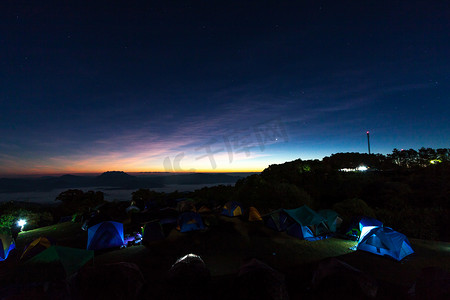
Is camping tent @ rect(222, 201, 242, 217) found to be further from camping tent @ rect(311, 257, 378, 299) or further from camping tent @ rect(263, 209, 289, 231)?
camping tent @ rect(311, 257, 378, 299)

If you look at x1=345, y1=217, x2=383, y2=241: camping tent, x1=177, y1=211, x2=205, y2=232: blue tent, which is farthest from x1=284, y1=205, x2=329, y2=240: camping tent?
x1=177, y1=211, x2=205, y2=232: blue tent

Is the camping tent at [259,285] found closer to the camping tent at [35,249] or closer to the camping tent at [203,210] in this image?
the camping tent at [35,249]

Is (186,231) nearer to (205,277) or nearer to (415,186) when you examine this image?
(205,277)

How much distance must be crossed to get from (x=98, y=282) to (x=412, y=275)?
12056 millimetres

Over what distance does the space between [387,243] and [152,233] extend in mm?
13977

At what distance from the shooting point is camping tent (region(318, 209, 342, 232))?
46.2 feet

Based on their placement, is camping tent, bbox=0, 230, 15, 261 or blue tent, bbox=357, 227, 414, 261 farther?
camping tent, bbox=0, 230, 15, 261

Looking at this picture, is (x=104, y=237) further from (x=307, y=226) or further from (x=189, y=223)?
(x=307, y=226)

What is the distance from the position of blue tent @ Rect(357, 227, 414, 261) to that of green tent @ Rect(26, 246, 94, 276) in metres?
13.9

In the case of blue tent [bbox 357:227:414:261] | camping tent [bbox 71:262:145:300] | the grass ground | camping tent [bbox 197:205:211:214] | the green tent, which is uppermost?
the green tent

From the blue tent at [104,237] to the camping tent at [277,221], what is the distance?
36.5ft

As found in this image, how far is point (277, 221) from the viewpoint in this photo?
15406 mm

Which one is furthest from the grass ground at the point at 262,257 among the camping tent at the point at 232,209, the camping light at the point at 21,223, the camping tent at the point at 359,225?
the camping tent at the point at 232,209

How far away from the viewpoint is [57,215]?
26.0 metres
